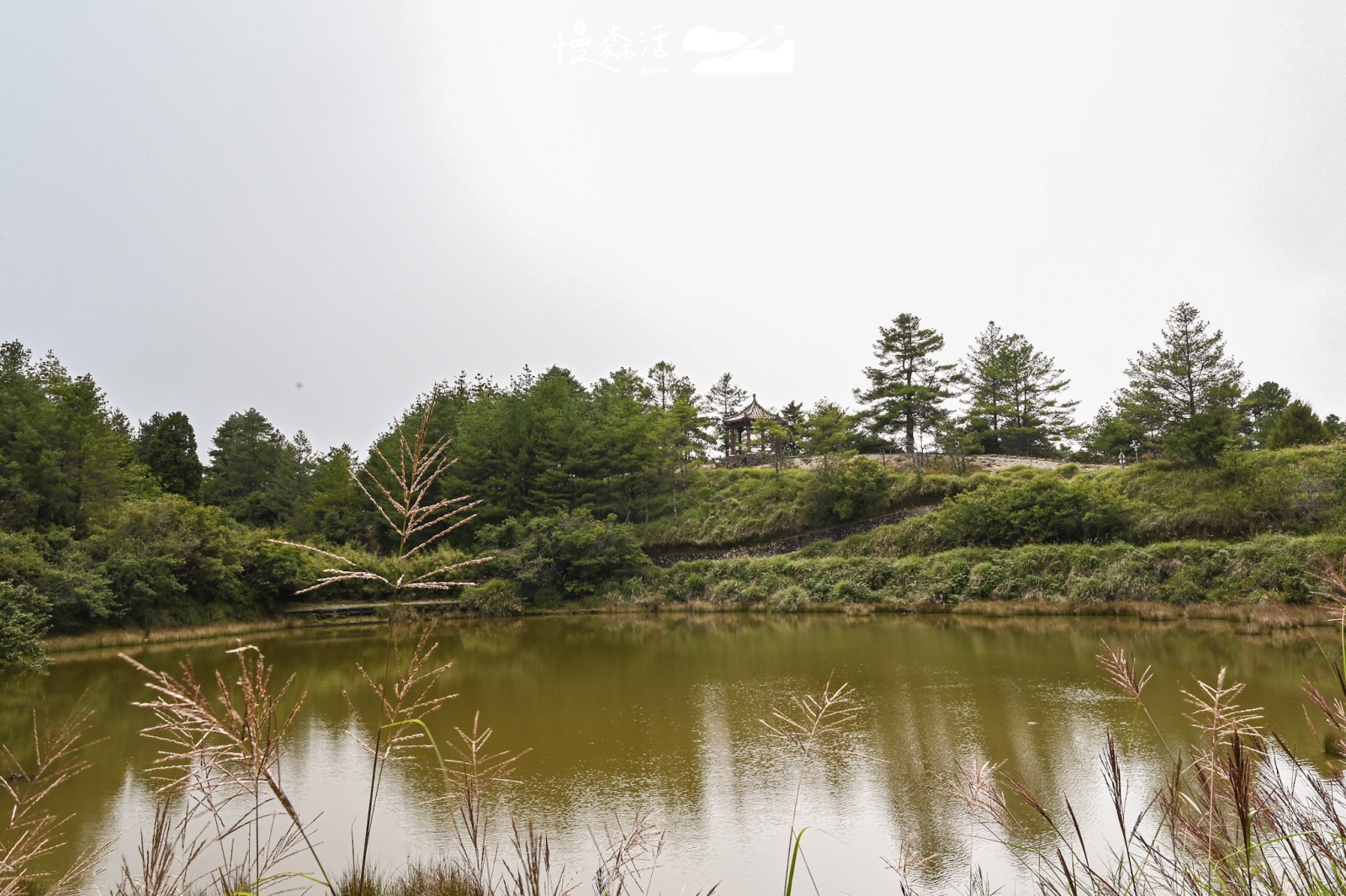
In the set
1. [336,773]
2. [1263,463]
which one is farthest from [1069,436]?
[336,773]

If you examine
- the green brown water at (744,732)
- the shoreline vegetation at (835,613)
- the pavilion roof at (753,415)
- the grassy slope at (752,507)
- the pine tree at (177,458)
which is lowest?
the green brown water at (744,732)

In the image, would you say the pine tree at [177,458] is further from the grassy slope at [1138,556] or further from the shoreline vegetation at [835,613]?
the grassy slope at [1138,556]

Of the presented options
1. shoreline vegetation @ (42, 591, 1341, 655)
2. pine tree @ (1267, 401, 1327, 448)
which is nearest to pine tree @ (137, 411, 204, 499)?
shoreline vegetation @ (42, 591, 1341, 655)

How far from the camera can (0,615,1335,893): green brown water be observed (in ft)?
18.2

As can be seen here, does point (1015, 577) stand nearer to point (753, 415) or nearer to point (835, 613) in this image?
point (835, 613)

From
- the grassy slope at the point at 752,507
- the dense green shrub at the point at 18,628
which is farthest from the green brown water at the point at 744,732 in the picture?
the grassy slope at the point at 752,507

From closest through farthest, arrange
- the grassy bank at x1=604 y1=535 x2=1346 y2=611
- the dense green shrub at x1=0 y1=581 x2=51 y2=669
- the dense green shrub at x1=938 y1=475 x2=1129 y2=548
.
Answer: the dense green shrub at x1=0 y1=581 x2=51 y2=669 < the grassy bank at x1=604 y1=535 x2=1346 y2=611 < the dense green shrub at x1=938 y1=475 x2=1129 y2=548

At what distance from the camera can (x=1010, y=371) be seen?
3416 cm

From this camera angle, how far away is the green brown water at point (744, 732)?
5.54m

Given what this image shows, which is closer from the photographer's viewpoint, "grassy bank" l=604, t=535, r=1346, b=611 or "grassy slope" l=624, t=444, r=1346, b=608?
"grassy bank" l=604, t=535, r=1346, b=611

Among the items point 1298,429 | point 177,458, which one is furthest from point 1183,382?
point 177,458

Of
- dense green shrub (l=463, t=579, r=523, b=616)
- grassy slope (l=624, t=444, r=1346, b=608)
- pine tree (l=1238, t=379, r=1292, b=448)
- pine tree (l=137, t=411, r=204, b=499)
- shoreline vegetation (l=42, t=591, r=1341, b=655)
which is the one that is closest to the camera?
shoreline vegetation (l=42, t=591, r=1341, b=655)

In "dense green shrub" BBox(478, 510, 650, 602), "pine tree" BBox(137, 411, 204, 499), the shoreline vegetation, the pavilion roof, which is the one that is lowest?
the shoreline vegetation

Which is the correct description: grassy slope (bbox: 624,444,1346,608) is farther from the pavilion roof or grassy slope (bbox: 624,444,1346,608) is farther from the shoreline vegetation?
the pavilion roof
